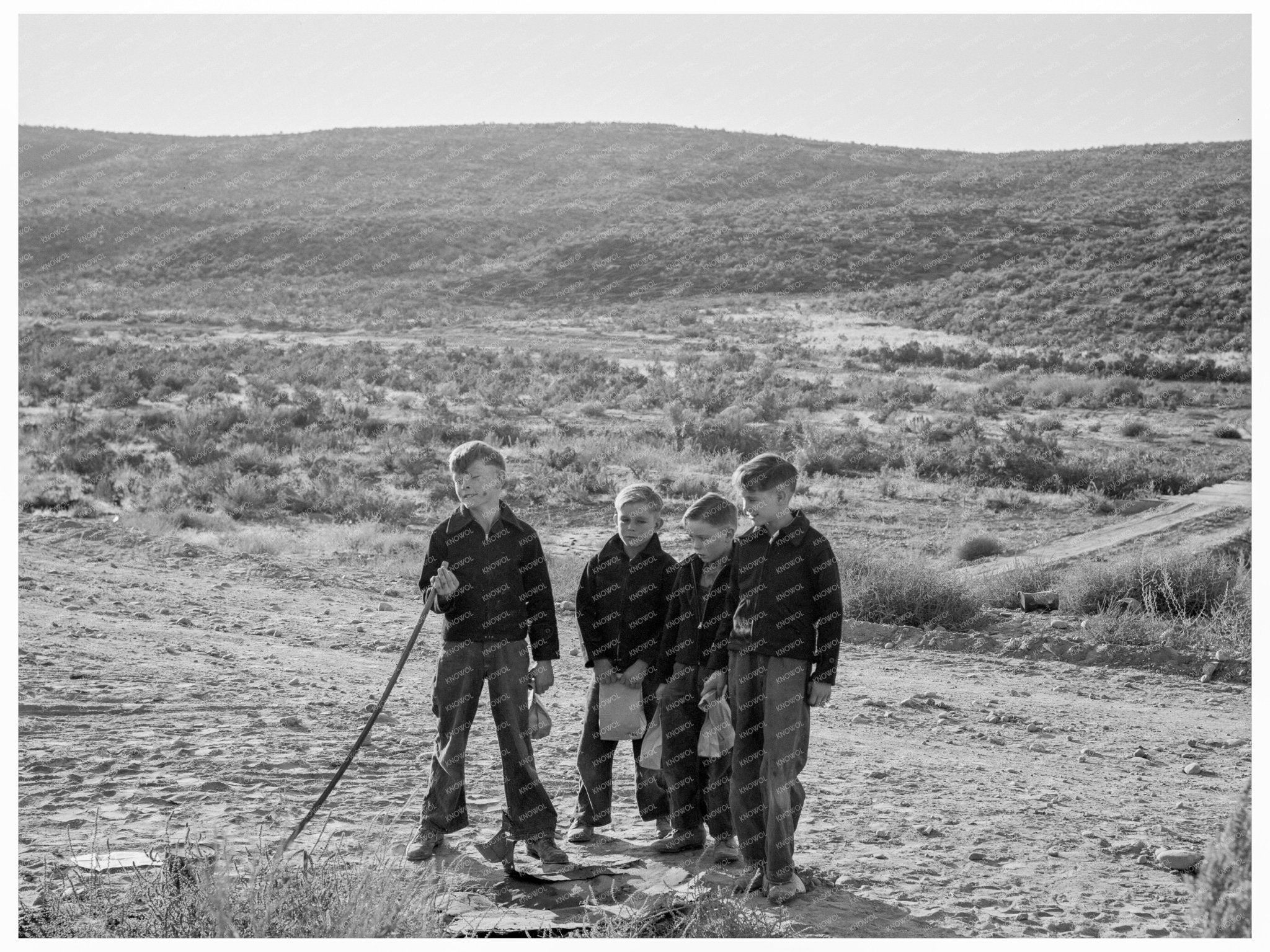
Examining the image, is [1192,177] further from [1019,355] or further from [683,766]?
[683,766]

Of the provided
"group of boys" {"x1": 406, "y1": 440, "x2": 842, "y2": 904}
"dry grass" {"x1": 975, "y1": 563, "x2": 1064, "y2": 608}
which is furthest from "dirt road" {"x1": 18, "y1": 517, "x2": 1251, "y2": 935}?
"dry grass" {"x1": 975, "y1": 563, "x2": 1064, "y2": 608}

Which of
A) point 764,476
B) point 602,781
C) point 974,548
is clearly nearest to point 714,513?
point 764,476

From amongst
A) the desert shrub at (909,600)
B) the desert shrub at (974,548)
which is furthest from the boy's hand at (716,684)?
the desert shrub at (974,548)

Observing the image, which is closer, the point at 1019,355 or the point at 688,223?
the point at 1019,355

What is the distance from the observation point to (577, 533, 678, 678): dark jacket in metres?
5.06

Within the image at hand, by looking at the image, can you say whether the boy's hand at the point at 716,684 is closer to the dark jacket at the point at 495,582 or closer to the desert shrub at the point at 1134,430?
the dark jacket at the point at 495,582

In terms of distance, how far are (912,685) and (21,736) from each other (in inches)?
224

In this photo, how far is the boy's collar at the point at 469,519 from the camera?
16.2 ft

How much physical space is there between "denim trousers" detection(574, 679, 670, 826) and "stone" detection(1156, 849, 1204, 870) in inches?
77.6

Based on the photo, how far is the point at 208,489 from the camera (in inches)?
652

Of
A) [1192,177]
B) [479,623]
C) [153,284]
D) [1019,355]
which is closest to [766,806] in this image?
[479,623]

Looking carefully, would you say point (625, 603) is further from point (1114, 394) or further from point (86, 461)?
point (1114, 394)

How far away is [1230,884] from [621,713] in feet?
8.09

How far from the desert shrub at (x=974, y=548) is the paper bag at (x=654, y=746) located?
901 centimetres
